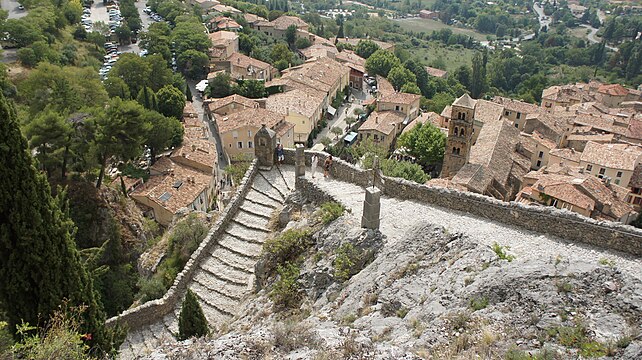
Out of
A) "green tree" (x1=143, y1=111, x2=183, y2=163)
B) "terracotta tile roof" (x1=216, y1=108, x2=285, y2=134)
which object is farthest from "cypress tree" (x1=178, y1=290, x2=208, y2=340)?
"terracotta tile roof" (x1=216, y1=108, x2=285, y2=134)

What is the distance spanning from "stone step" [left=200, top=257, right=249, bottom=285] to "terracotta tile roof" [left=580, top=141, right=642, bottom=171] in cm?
3778

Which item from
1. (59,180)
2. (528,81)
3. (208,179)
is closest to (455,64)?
(528,81)

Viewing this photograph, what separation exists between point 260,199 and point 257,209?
60 centimetres

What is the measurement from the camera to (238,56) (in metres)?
71.4

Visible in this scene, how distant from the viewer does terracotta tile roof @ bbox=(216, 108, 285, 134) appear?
4662 cm

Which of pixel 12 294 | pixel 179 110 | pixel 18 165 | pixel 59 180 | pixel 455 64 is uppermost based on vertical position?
pixel 18 165

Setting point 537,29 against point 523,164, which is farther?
point 537,29

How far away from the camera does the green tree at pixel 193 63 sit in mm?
67500

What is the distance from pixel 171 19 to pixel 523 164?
6830 cm

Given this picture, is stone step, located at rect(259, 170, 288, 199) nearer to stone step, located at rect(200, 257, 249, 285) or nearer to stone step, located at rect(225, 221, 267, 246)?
stone step, located at rect(225, 221, 267, 246)

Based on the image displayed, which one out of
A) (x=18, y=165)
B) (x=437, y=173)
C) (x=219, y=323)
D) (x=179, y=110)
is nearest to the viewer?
(x=18, y=165)

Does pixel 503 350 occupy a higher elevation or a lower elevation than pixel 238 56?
higher

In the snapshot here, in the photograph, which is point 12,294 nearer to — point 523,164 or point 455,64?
point 523,164

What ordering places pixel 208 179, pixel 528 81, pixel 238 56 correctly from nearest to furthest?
pixel 208 179 < pixel 238 56 < pixel 528 81
